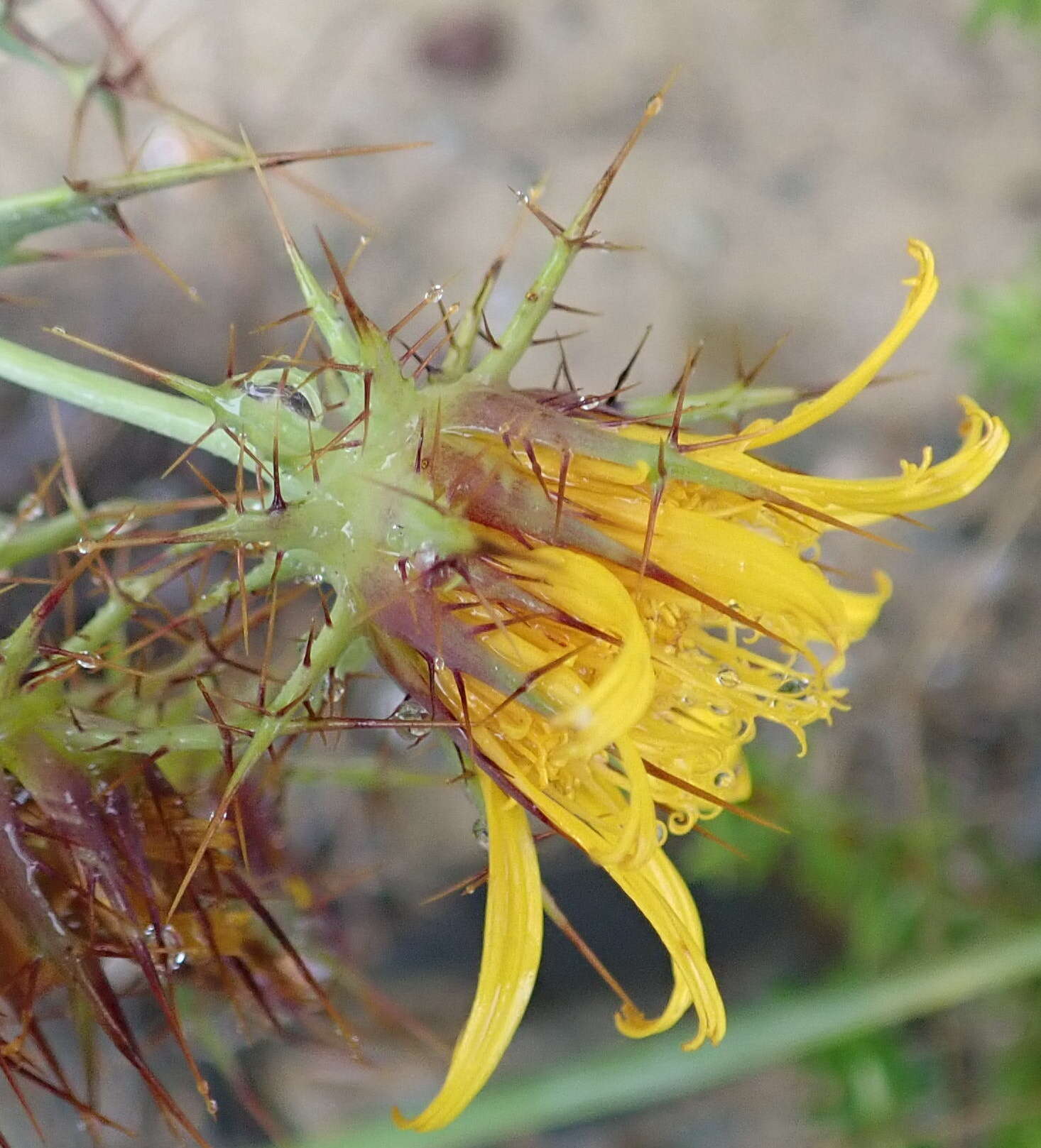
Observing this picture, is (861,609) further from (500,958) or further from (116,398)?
(116,398)

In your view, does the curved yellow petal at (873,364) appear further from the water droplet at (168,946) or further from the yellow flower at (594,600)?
the water droplet at (168,946)

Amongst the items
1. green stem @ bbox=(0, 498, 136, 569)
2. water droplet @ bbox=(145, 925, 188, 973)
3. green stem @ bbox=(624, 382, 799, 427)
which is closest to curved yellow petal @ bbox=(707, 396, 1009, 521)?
green stem @ bbox=(624, 382, 799, 427)

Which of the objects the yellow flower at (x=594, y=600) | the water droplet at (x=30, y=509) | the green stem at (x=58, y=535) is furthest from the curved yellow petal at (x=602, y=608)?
the water droplet at (x=30, y=509)

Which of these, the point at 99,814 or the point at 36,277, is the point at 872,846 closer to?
the point at 99,814

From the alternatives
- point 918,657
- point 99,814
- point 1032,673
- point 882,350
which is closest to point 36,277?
point 99,814

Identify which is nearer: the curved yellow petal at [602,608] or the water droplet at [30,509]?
the curved yellow petal at [602,608]

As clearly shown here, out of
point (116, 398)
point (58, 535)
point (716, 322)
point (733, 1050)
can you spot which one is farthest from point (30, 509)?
point (716, 322)
